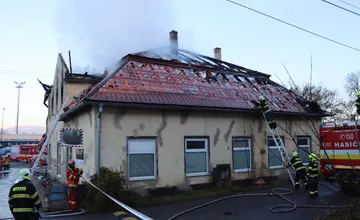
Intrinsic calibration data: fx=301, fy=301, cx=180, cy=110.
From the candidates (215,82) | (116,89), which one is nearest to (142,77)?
(116,89)

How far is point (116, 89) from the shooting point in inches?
452

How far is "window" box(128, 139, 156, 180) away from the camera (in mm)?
11000

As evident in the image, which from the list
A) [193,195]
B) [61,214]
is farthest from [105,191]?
[193,195]

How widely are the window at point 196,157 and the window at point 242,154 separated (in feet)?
5.12

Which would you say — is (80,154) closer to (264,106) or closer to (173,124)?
(173,124)

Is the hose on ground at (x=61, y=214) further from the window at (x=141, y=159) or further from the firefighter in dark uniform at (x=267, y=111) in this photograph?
the firefighter in dark uniform at (x=267, y=111)

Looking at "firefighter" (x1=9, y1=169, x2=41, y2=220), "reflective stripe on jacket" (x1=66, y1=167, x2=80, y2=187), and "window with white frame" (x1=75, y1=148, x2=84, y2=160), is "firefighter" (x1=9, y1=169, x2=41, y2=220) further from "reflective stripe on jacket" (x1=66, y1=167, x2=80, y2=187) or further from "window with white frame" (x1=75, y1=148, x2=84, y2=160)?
"window with white frame" (x1=75, y1=148, x2=84, y2=160)

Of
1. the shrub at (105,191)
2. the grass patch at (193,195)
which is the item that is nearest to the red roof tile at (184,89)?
the shrub at (105,191)

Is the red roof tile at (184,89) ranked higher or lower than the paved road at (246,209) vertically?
higher

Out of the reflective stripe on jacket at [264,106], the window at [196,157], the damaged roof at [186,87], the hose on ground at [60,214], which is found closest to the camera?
the hose on ground at [60,214]

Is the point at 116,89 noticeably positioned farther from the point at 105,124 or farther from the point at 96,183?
the point at 96,183

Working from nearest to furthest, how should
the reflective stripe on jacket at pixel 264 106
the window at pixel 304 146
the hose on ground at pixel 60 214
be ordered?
the hose on ground at pixel 60 214, the reflective stripe on jacket at pixel 264 106, the window at pixel 304 146

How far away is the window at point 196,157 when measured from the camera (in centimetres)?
1218

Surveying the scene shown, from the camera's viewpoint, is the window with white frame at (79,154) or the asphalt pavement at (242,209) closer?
the asphalt pavement at (242,209)
